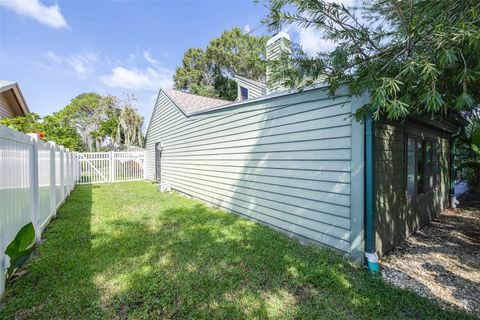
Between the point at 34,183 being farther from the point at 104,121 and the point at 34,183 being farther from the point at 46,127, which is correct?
the point at 104,121

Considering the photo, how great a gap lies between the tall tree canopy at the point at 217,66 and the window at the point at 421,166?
59.7ft

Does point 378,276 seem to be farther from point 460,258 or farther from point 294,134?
point 294,134

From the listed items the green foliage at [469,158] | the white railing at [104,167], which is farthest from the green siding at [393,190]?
the white railing at [104,167]

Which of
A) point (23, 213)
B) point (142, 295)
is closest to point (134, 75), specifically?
point (23, 213)

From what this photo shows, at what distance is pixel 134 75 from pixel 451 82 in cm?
2271

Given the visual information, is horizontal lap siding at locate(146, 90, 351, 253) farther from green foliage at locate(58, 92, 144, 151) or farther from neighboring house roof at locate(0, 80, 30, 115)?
green foliage at locate(58, 92, 144, 151)

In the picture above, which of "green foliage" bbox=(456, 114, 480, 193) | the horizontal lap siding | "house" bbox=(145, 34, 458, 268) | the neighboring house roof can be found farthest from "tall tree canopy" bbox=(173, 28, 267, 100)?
"house" bbox=(145, 34, 458, 268)

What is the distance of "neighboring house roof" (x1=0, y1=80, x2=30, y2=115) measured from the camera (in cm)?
863

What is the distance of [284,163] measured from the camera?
434 centimetres

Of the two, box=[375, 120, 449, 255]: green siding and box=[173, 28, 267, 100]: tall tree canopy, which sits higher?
box=[173, 28, 267, 100]: tall tree canopy

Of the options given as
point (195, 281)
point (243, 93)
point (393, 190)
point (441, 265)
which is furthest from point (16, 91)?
point (441, 265)

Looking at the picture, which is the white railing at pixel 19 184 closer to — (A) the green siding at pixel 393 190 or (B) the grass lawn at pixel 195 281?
(B) the grass lawn at pixel 195 281

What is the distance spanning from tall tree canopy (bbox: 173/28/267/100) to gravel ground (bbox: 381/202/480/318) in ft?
64.7

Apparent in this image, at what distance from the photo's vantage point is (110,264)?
10.00ft
